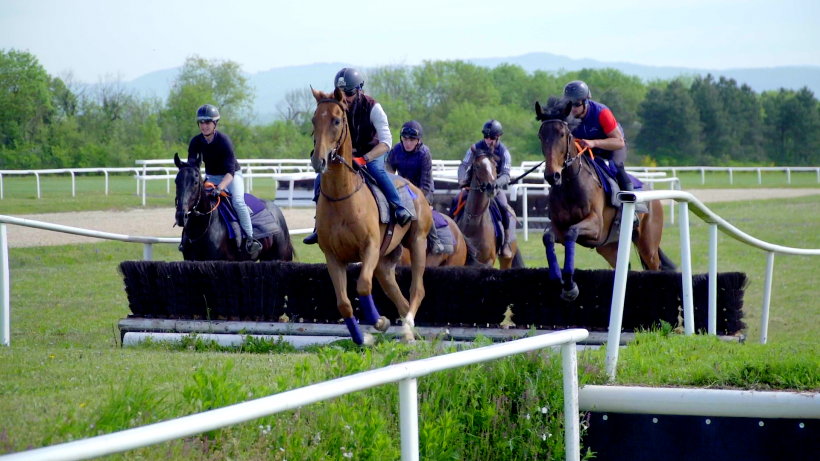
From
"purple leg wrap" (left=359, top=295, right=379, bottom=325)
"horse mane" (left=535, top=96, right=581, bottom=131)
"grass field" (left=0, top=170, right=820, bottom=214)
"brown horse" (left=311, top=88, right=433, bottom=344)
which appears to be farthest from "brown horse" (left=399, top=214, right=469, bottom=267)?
"grass field" (left=0, top=170, right=820, bottom=214)

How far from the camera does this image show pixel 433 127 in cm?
6500

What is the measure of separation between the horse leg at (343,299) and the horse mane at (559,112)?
2.52m

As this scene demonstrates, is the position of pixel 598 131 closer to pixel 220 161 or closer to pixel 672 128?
pixel 220 161

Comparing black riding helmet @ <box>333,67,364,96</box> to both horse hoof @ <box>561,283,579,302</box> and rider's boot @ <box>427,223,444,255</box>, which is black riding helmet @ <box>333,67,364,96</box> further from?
horse hoof @ <box>561,283,579,302</box>

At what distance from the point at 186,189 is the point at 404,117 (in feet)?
172

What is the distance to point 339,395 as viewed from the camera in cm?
362

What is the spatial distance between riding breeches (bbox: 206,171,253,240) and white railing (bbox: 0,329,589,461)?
7031mm

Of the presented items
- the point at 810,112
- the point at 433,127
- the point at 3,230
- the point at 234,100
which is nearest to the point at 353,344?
the point at 3,230

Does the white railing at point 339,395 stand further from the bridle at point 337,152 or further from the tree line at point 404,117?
the tree line at point 404,117

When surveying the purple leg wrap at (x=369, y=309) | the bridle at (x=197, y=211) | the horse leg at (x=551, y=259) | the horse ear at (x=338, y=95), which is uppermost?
the horse ear at (x=338, y=95)

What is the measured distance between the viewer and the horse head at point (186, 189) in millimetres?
10664

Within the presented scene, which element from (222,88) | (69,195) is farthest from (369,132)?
(222,88)

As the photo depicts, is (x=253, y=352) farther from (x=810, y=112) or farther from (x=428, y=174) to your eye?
(x=810, y=112)

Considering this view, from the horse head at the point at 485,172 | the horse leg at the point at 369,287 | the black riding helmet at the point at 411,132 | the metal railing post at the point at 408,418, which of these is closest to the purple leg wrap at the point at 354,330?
the horse leg at the point at 369,287
